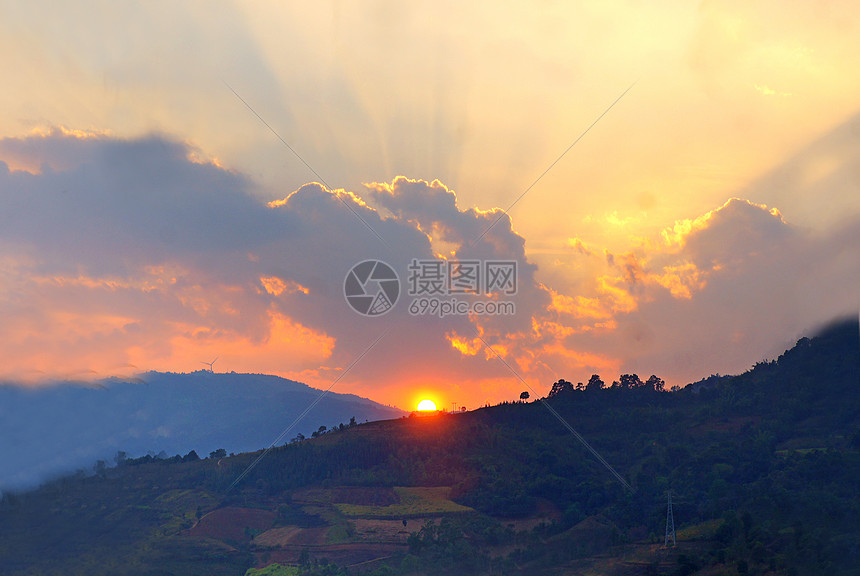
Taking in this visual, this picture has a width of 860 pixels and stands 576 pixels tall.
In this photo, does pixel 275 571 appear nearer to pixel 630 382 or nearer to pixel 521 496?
pixel 521 496

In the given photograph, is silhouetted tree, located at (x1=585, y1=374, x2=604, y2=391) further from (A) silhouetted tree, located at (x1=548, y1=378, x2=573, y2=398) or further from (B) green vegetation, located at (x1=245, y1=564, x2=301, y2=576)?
(B) green vegetation, located at (x1=245, y1=564, x2=301, y2=576)

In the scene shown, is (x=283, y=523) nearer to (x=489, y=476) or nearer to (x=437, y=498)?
(x=437, y=498)

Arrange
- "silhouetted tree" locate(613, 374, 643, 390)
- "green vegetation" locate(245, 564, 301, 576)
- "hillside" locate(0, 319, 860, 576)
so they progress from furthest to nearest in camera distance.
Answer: "silhouetted tree" locate(613, 374, 643, 390) → "green vegetation" locate(245, 564, 301, 576) → "hillside" locate(0, 319, 860, 576)

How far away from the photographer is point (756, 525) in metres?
69.9

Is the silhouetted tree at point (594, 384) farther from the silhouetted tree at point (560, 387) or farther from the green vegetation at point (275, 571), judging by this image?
the green vegetation at point (275, 571)

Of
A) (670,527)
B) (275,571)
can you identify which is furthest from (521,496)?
(275,571)

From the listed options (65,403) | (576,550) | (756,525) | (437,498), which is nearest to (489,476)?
(437,498)

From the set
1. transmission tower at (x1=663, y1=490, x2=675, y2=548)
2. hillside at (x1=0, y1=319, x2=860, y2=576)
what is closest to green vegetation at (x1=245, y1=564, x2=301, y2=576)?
hillside at (x1=0, y1=319, x2=860, y2=576)

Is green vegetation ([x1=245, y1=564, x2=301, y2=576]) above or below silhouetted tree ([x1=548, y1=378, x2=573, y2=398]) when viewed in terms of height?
below

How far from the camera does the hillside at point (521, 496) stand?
2955 inches

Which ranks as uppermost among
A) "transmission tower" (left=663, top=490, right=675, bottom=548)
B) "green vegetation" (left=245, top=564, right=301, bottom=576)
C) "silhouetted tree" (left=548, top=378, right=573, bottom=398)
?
"silhouetted tree" (left=548, top=378, right=573, bottom=398)

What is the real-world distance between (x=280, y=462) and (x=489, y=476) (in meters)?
30.7

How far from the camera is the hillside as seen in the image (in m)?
75.1

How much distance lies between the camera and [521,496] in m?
95.4
